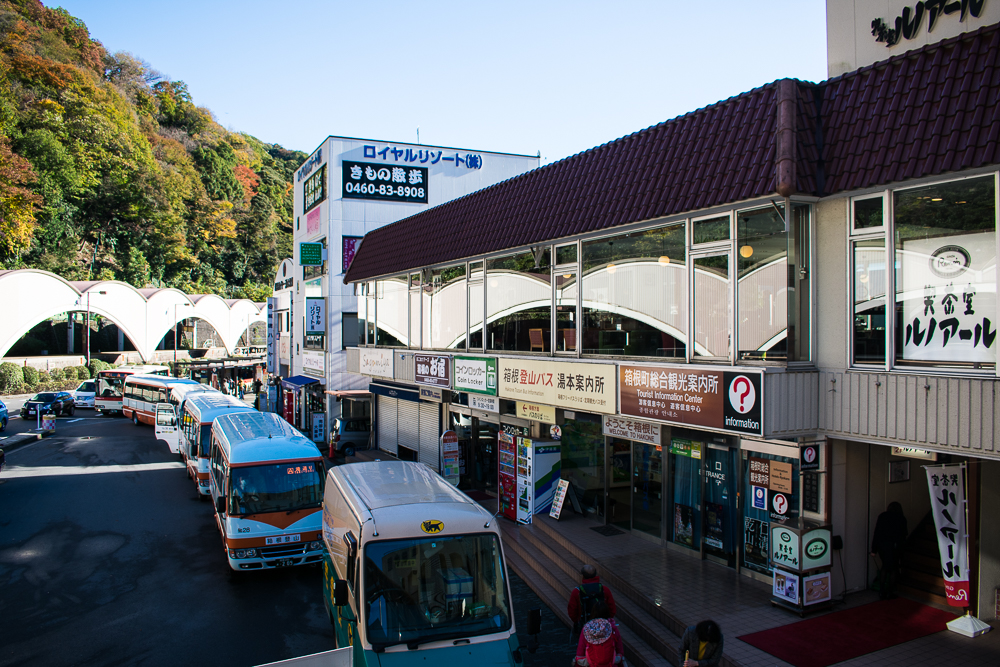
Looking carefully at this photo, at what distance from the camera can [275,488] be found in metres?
11.5

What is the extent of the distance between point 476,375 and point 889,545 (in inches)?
350

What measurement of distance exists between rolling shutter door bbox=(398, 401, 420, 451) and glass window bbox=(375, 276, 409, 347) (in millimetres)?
2486

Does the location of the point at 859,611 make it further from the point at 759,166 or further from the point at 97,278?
the point at 97,278

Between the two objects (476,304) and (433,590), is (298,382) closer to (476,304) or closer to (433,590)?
(476,304)

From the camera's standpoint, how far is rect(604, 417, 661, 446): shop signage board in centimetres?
1084

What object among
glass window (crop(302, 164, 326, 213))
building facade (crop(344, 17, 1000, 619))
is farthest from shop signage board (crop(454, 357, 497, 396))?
glass window (crop(302, 164, 326, 213))

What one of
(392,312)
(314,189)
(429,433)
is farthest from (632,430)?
(314,189)

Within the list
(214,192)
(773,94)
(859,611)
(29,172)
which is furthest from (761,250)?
(214,192)

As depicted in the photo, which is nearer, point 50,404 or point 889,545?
point 889,545

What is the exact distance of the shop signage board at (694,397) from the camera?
7.88 m

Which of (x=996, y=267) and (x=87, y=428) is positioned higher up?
(x=996, y=267)

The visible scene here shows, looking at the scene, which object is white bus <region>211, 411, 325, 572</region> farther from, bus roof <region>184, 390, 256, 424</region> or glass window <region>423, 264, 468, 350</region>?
bus roof <region>184, 390, 256, 424</region>

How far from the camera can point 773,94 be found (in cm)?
810

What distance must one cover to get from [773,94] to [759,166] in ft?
3.52
